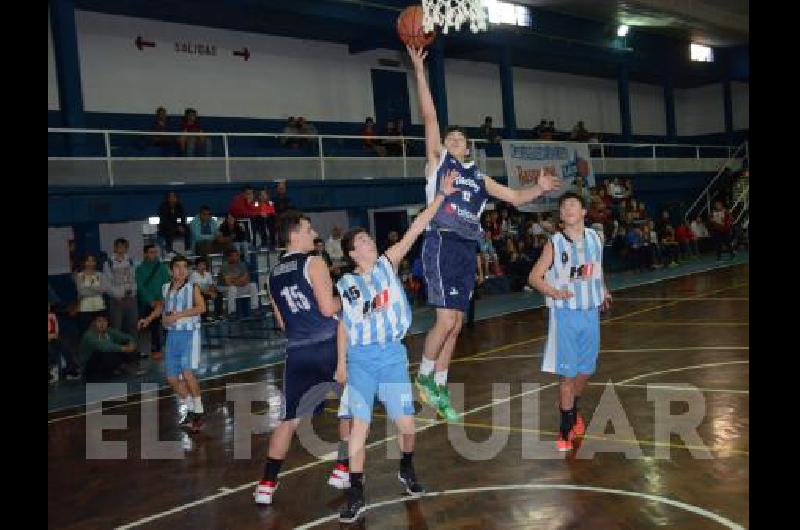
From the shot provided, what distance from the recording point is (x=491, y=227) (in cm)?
2083

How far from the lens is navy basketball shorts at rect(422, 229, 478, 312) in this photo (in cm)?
686

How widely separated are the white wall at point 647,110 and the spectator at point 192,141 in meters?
24.3

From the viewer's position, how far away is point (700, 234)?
93.7 ft

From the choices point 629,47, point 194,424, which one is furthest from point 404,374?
point 629,47

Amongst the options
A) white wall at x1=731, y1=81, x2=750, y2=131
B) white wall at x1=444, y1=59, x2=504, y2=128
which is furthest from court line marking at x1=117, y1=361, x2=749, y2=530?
white wall at x1=731, y1=81, x2=750, y2=131

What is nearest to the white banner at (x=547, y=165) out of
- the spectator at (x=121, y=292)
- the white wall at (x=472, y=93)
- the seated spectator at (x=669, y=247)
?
the seated spectator at (x=669, y=247)

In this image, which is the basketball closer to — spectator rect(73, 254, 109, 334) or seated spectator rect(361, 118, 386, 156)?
spectator rect(73, 254, 109, 334)

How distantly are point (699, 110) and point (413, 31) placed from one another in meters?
37.7

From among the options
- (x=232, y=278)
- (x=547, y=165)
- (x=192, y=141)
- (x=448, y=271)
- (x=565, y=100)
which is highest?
(x=565, y=100)

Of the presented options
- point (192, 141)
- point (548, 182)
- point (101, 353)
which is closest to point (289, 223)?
point (548, 182)

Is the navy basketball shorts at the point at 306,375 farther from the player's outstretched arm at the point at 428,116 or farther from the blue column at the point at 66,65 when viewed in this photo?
the blue column at the point at 66,65

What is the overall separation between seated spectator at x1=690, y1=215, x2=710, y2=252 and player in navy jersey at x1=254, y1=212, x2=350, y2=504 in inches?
964

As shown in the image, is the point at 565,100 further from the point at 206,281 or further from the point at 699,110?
the point at 206,281
